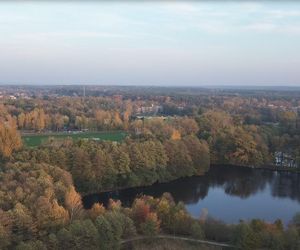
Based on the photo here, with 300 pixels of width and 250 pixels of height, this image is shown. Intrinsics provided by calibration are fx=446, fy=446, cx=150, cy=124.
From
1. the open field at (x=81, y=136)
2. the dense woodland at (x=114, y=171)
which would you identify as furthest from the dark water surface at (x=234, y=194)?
the open field at (x=81, y=136)

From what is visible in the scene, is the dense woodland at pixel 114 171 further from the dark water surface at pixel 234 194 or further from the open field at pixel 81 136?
the open field at pixel 81 136

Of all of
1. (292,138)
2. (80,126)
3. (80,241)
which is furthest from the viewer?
(80,126)

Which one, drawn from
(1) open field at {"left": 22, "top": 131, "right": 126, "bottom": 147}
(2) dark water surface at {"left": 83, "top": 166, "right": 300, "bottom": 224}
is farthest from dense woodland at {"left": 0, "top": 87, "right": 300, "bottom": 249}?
(1) open field at {"left": 22, "top": 131, "right": 126, "bottom": 147}

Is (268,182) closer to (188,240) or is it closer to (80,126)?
(188,240)

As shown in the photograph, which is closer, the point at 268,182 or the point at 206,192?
the point at 206,192

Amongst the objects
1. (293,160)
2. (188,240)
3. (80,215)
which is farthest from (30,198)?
(293,160)

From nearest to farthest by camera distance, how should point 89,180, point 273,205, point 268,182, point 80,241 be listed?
point 80,241
point 273,205
point 89,180
point 268,182
